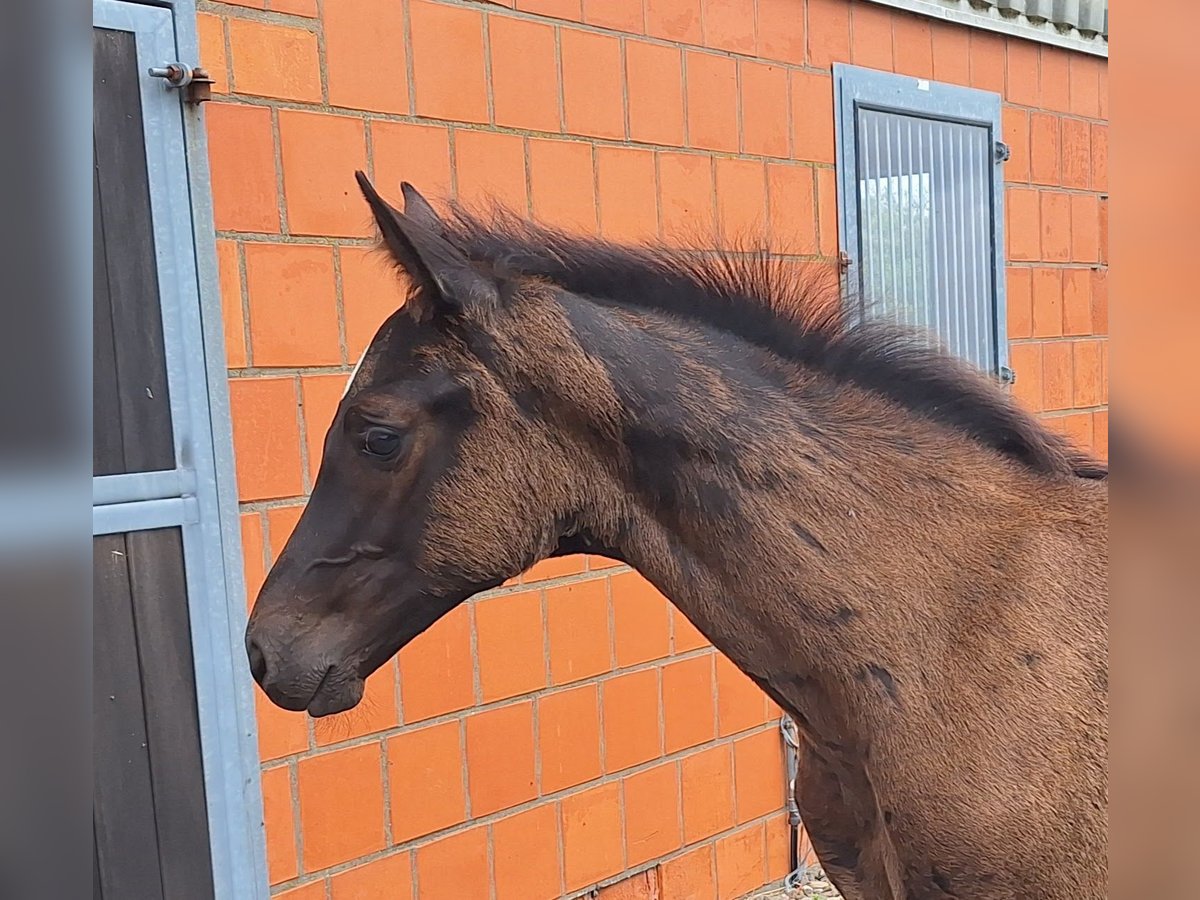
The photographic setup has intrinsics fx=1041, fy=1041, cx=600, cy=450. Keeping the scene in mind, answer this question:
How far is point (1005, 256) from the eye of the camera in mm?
4238

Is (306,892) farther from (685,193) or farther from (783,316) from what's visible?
(685,193)

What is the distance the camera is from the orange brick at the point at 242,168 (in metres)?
2.28

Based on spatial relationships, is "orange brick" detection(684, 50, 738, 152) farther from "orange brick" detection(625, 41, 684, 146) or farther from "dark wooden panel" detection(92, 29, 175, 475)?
"dark wooden panel" detection(92, 29, 175, 475)

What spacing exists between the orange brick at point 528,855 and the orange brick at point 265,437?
1098 mm

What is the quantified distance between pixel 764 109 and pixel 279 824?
8.29 ft

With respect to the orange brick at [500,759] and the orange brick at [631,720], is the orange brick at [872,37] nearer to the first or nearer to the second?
the orange brick at [631,720]

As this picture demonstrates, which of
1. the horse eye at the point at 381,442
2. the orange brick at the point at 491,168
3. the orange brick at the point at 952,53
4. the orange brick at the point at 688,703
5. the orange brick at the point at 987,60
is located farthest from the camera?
the orange brick at the point at 987,60

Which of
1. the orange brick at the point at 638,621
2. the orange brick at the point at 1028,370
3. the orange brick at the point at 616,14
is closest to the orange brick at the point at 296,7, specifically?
the orange brick at the point at 616,14

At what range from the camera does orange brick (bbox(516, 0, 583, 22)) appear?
278cm

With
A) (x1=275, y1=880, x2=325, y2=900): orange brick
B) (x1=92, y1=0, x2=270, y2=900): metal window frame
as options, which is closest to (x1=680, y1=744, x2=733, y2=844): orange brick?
(x1=275, y1=880, x2=325, y2=900): orange brick

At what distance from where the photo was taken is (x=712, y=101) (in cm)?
322

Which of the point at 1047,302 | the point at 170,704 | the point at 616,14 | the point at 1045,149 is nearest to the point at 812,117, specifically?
the point at 616,14

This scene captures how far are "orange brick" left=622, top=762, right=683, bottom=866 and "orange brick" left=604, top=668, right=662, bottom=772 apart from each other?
2.6 inches
